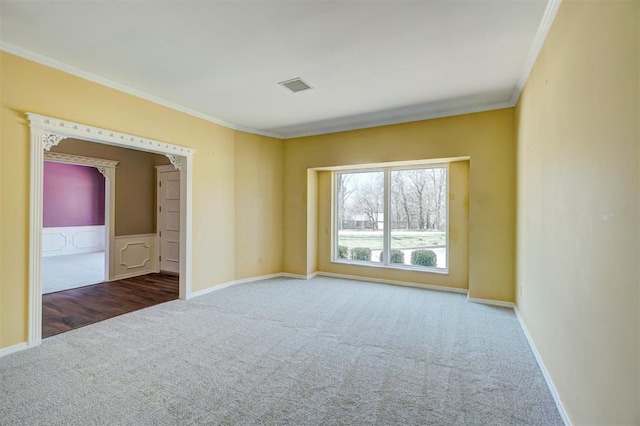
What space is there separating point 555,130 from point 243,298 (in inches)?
163

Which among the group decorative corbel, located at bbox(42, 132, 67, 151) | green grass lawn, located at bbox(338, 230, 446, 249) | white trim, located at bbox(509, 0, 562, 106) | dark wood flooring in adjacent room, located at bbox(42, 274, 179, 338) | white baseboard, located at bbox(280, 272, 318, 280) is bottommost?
dark wood flooring in adjacent room, located at bbox(42, 274, 179, 338)

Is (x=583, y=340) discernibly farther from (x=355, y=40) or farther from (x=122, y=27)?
(x=122, y=27)

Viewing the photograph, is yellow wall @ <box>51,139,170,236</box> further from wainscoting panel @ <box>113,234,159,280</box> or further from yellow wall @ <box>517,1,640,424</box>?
yellow wall @ <box>517,1,640,424</box>

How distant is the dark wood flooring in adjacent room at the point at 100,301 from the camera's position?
135 inches

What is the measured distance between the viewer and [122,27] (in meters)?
2.36

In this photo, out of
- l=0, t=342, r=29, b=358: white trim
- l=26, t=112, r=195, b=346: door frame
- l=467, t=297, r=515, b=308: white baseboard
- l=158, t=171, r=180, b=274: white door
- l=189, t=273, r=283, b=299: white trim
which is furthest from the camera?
l=158, t=171, r=180, b=274: white door

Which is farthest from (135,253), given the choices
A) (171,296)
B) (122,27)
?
(122,27)

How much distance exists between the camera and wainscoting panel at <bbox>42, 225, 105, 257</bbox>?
7937mm

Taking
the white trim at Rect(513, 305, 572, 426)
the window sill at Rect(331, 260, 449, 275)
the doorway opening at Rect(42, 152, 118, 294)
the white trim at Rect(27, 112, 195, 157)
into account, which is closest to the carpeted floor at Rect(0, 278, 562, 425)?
the white trim at Rect(513, 305, 572, 426)

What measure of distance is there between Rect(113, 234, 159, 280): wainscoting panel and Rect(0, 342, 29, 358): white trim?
9.69 ft

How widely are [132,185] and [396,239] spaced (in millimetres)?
5615

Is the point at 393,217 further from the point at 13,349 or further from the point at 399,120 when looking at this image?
the point at 13,349

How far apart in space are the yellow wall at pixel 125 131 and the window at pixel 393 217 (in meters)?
1.37

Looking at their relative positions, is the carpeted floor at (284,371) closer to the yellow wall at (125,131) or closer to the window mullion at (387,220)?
the yellow wall at (125,131)
